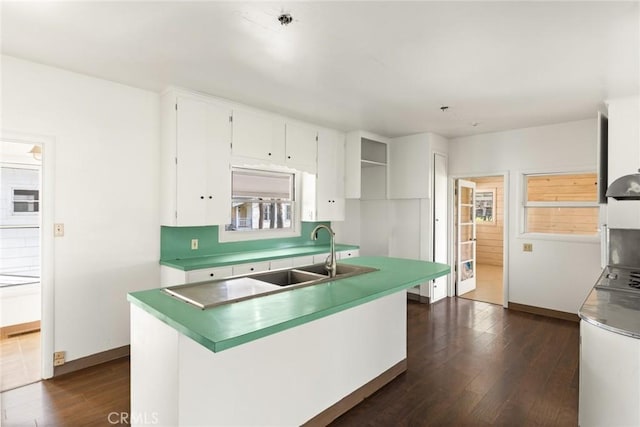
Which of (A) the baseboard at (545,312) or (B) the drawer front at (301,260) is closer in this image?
(B) the drawer front at (301,260)

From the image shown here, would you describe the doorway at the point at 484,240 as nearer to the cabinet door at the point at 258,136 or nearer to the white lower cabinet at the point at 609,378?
the cabinet door at the point at 258,136

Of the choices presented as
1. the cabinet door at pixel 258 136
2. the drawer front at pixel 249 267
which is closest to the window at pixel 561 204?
the cabinet door at pixel 258 136

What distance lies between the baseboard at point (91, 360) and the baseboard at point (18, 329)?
57.5 inches

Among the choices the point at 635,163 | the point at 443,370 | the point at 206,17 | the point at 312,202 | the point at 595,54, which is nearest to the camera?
the point at 206,17

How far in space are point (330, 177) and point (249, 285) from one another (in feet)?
9.45

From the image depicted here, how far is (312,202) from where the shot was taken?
4641 mm

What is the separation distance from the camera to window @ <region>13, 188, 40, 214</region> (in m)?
4.01

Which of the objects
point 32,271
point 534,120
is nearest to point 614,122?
point 534,120

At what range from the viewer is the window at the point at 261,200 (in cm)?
406

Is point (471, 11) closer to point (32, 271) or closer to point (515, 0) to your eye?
point (515, 0)

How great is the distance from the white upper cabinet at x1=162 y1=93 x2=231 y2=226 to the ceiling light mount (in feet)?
5.28

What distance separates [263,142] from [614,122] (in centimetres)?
359

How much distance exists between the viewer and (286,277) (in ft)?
8.55

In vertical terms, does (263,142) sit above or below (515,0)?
below
